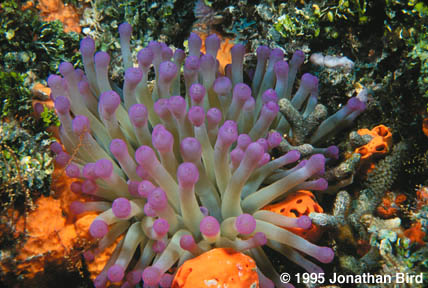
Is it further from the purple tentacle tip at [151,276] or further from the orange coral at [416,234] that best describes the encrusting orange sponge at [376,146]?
the purple tentacle tip at [151,276]

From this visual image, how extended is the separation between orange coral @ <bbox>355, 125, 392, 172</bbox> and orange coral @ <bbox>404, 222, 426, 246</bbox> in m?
0.53

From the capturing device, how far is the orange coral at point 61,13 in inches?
115

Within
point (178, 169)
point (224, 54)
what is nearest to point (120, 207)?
point (178, 169)

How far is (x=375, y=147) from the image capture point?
233 centimetres

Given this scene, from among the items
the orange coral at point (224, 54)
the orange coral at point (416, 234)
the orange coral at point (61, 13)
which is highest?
the orange coral at point (61, 13)

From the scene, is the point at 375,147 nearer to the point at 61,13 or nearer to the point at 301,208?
the point at 301,208

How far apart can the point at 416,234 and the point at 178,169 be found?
53.7 inches

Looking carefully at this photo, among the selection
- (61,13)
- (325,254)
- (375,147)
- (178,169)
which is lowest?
(325,254)

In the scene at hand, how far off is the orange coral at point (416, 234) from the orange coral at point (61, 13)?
9.70ft

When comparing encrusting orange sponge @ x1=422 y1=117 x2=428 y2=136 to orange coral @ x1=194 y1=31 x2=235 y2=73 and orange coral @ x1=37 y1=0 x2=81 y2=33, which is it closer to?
orange coral @ x1=194 y1=31 x2=235 y2=73

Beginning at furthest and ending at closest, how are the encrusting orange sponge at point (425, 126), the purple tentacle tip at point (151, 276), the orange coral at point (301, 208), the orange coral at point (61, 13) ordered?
1. the orange coral at point (61, 13)
2. the encrusting orange sponge at point (425, 126)
3. the orange coral at point (301, 208)
4. the purple tentacle tip at point (151, 276)

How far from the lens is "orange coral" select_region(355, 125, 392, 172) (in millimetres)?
2328

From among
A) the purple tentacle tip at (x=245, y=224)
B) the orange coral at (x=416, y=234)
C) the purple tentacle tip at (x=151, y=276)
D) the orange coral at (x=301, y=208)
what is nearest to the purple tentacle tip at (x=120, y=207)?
the purple tentacle tip at (x=151, y=276)

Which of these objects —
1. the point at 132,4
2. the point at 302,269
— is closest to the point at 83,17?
the point at 132,4
